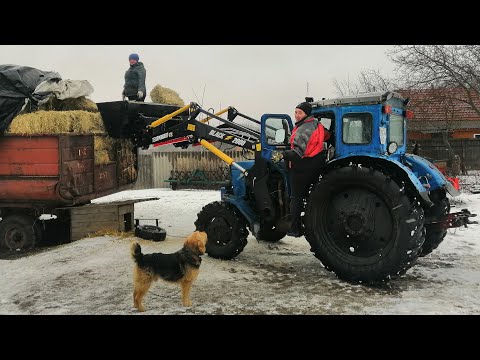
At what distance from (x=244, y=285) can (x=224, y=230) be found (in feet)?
4.37

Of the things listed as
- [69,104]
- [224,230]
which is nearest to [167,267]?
[224,230]

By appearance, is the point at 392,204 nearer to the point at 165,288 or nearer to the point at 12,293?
the point at 165,288

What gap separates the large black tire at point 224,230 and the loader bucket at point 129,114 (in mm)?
2020

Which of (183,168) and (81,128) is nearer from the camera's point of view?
(81,128)

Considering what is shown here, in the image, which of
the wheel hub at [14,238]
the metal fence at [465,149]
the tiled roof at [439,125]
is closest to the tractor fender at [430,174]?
the wheel hub at [14,238]

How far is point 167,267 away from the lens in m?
4.71

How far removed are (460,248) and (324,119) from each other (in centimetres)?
370

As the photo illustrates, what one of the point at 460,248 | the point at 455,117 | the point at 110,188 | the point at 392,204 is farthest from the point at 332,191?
the point at 455,117

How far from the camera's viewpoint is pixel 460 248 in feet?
24.8

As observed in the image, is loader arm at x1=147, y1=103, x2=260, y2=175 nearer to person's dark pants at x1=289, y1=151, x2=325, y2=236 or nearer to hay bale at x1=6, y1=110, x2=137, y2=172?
person's dark pants at x1=289, y1=151, x2=325, y2=236

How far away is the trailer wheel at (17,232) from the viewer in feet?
27.6

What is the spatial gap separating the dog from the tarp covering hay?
15.3ft

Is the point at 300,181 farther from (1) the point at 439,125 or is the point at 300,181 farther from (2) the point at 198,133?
(1) the point at 439,125

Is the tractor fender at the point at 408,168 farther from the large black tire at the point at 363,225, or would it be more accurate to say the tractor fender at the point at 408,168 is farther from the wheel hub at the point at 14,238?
the wheel hub at the point at 14,238
